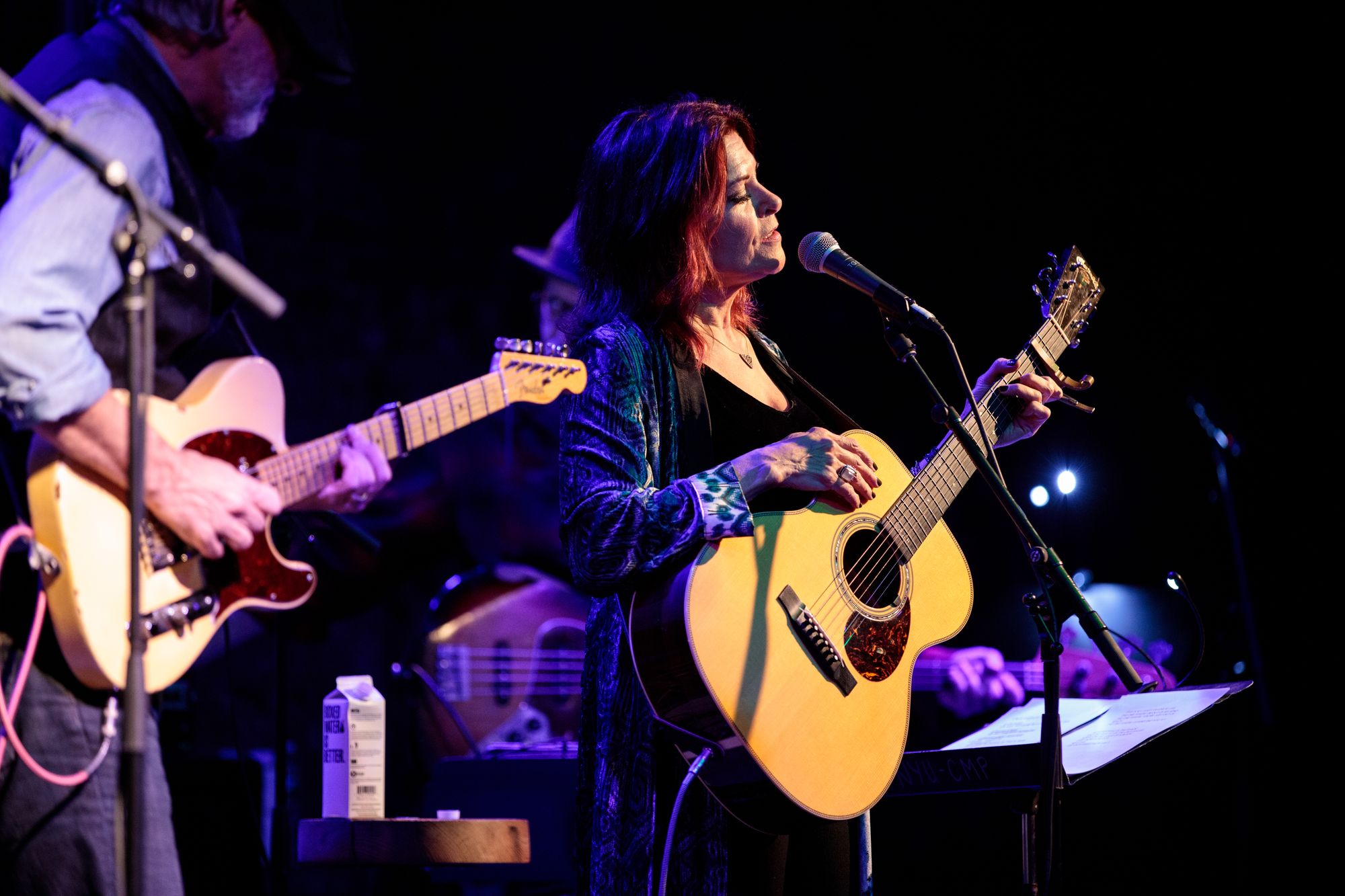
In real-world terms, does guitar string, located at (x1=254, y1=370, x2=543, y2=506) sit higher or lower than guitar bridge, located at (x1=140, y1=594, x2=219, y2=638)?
higher

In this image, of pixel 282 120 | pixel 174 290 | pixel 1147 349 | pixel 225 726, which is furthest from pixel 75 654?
pixel 1147 349

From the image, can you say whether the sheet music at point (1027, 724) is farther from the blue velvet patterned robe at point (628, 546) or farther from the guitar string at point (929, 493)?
the blue velvet patterned robe at point (628, 546)

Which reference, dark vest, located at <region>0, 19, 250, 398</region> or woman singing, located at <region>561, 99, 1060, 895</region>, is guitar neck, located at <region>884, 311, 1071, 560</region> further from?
dark vest, located at <region>0, 19, 250, 398</region>

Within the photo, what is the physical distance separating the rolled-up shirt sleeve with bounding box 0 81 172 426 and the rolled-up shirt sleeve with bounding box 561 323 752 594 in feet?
2.75

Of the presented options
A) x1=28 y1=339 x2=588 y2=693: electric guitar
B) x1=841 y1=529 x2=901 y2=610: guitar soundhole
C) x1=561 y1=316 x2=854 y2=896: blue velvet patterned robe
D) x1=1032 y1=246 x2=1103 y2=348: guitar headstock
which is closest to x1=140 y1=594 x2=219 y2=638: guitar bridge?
x1=28 y1=339 x2=588 y2=693: electric guitar

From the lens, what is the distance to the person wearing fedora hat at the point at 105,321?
180cm

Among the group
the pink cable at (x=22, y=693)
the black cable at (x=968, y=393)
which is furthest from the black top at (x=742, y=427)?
the pink cable at (x=22, y=693)

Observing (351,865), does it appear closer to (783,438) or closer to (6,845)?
(6,845)

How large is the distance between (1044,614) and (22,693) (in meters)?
1.72

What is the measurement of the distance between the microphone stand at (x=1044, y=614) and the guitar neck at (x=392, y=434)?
878 millimetres

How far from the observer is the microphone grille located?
8.55 feet

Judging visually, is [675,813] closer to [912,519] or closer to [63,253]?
[912,519]

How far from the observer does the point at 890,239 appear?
17.3 ft

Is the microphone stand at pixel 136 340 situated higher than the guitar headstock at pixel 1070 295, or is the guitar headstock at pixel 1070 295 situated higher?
the guitar headstock at pixel 1070 295
